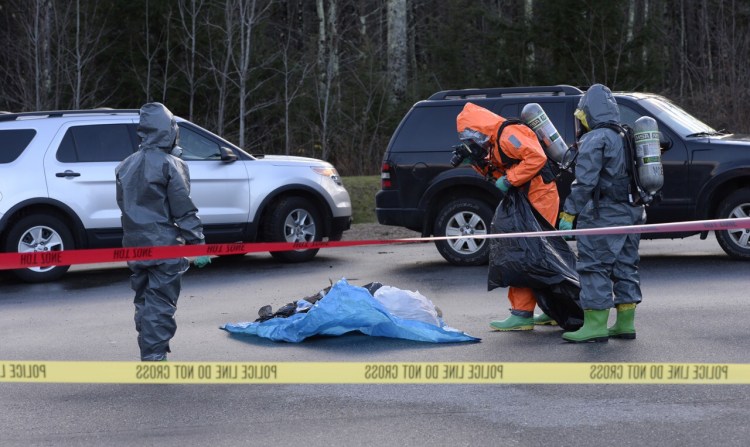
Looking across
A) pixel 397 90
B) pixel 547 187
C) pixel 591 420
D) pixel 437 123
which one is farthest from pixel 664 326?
pixel 397 90

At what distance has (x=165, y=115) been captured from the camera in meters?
7.81

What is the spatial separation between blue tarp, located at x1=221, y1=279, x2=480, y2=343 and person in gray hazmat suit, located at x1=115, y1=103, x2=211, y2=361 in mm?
1234

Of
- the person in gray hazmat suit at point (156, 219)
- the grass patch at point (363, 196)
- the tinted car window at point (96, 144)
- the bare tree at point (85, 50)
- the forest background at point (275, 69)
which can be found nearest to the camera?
the person in gray hazmat suit at point (156, 219)

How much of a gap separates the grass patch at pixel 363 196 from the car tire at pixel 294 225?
440cm

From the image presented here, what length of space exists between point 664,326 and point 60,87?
730 inches

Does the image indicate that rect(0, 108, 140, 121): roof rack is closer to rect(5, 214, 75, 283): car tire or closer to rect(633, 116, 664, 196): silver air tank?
rect(5, 214, 75, 283): car tire

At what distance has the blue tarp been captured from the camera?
8672mm

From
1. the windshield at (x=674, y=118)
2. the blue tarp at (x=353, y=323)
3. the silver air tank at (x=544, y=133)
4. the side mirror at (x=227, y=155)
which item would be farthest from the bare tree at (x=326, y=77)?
the blue tarp at (x=353, y=323)

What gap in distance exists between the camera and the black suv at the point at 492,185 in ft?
41.4

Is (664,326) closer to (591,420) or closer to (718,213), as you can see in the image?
(591,420)

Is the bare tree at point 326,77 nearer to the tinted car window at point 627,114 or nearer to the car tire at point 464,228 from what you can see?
the car tire at point 464,228

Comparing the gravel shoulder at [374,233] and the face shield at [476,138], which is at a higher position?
the face shield at [476,138]

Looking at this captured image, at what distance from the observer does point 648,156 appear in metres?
8.28

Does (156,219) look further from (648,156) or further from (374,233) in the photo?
(374,233)
